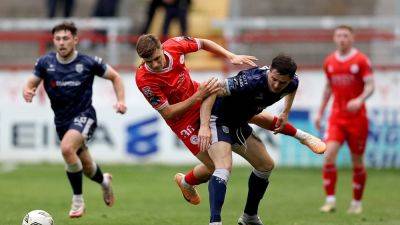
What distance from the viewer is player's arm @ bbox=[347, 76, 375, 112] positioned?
1383cm

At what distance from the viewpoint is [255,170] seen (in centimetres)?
1102

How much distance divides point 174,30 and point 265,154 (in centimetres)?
1171

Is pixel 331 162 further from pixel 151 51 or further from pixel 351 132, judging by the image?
pixel 151 51

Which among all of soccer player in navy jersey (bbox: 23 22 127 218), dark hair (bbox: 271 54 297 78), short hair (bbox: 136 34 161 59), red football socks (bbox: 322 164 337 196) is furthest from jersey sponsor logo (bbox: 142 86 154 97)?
red football socks (bbox: 322 164 337 196)

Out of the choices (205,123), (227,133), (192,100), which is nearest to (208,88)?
(192,100)

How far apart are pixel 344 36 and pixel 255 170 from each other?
387cm

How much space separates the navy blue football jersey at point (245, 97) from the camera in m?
10.4

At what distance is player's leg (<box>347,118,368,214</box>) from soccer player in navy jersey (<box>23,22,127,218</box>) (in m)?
3.59

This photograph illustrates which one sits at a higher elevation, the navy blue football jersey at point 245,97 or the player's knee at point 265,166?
the navy blue football jersey at point 245,97

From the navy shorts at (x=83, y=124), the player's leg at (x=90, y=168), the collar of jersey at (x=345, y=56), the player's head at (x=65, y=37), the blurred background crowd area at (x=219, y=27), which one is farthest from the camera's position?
the blurred background crowd area at (x=219, y=27)

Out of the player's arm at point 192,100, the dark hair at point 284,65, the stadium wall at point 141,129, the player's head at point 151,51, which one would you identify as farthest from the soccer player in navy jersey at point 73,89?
the stadium wall at point 141,129

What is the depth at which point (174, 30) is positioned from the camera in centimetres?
2234

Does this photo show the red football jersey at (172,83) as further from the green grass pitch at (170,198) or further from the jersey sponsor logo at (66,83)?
the jersey sponsor logo at (66,83)

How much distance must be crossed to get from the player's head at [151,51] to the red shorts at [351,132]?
174 inches
